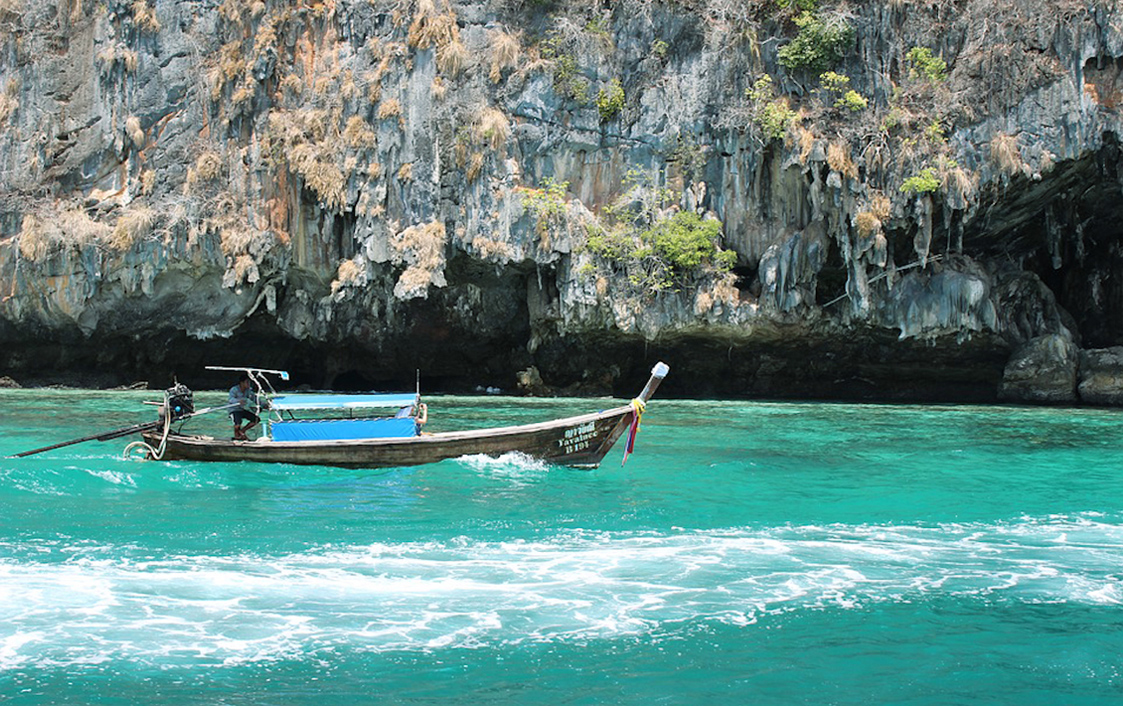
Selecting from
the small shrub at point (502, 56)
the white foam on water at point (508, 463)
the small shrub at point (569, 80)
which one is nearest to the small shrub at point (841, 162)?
the small shrub at point (569, 80)

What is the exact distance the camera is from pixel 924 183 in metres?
25.5

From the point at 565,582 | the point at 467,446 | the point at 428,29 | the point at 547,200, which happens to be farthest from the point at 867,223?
the point at 565,582

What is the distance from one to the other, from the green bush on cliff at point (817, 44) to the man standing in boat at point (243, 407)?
17888mm

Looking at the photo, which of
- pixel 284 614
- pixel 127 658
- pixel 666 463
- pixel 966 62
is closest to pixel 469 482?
pixel 666 463

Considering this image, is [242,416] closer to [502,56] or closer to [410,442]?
[410,442]

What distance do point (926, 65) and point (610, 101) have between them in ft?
28.2

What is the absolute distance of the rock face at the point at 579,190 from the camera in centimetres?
2653

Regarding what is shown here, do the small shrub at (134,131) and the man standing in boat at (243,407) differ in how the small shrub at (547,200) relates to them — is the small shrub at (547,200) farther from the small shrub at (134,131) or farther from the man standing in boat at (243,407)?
the man standing in boat at (243,407)

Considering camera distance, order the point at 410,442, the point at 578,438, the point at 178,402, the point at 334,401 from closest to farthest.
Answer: the point at 578,438, the point at 410,442, the point at 178,402, the point at 334,401

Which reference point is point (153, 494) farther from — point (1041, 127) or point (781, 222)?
point (1041, 127)

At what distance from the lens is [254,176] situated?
31391 mm

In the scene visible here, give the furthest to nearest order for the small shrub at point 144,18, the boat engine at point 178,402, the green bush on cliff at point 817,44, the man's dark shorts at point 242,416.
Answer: the small shrub at point 144,18, the green bush on cliff at point 817,44, the man's dark shorts at point 242,416, the boat engine at point 178,402

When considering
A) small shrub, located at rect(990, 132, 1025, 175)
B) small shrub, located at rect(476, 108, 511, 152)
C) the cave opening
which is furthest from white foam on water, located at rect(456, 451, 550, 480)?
the cave opening

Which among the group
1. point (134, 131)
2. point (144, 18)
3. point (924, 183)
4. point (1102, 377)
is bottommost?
point (1102, 377)
